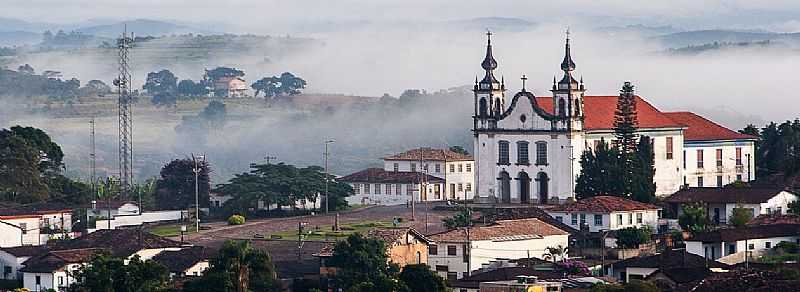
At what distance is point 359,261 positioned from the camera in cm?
7000

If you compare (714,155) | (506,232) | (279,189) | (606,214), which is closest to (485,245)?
(506,232)

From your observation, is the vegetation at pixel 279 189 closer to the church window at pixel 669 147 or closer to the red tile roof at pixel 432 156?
the red tile roof at pixel 432 156

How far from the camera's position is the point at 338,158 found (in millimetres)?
189750

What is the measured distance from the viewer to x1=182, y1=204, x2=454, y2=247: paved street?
278ft

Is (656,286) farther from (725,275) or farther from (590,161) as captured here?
(590,161)

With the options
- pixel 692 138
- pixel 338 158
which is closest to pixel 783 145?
pixel 692 138

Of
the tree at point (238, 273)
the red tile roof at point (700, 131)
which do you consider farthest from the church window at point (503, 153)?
the tree at point (238, 273)

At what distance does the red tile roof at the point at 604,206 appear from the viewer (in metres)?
83.6


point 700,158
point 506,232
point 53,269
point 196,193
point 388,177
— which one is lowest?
point 53,269

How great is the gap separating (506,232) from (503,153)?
1750cm

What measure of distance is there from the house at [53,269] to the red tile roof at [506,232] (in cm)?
1118

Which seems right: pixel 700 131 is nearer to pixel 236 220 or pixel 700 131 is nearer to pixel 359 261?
pixel 236 220

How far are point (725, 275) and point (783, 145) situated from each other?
42335mm

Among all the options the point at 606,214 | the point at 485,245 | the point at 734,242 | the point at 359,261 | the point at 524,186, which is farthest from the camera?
the point at 524,186
